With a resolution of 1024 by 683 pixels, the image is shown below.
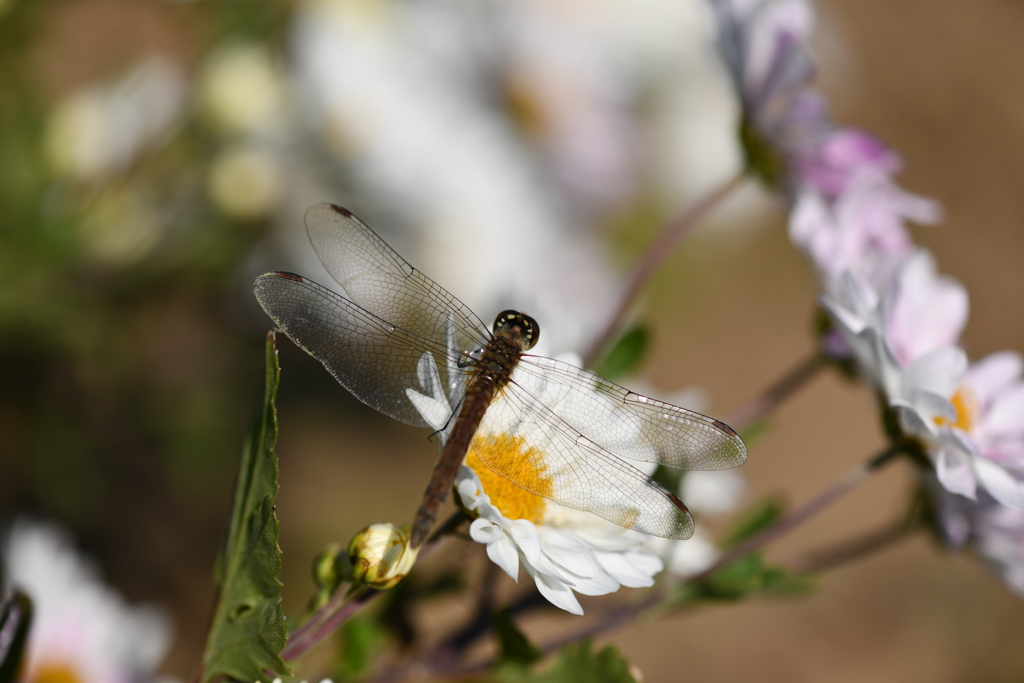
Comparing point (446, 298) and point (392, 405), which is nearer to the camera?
point (392, 405)

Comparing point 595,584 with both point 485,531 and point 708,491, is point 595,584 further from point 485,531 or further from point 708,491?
point 708,491

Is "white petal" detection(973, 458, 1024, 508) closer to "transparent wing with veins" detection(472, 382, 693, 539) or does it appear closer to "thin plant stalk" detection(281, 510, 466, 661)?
"transparent wing with veins" detection(472, 382, 693, 539)

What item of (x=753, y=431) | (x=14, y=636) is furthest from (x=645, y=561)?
(x=14, y=636)

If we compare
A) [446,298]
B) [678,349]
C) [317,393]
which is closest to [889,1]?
[678,349]

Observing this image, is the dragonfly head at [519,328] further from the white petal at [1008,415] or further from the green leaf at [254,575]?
the white petal at [1008,415]

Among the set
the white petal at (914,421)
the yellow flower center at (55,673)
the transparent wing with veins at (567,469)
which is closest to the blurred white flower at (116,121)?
the yellow flower center at (55,673)

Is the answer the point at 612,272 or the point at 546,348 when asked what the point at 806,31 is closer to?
the point at 546,348
